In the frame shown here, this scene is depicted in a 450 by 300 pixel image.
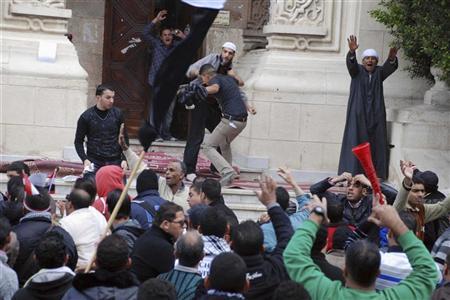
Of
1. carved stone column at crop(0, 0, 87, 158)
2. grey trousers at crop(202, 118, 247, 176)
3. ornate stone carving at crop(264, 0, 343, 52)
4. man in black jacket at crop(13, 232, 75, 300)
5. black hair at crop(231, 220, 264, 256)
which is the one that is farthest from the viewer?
ornate stone carving at crop(264, 0, 343, 52)

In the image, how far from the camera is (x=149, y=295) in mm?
6066

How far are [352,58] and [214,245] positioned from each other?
23.1 ft

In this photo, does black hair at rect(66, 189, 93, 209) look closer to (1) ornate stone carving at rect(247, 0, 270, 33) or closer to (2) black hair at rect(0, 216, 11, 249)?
(2) black hair at rect(0, 216, 11, 249)

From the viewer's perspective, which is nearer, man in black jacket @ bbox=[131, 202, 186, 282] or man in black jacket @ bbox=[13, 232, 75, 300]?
man in black jacket @ bbox=[13, 232, 75, 300]

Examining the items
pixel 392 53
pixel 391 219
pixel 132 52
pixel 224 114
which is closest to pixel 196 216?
pixel 391 219

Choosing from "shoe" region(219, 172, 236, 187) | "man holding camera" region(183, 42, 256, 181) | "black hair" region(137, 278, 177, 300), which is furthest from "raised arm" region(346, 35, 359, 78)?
"black hair" region(137, 278, 177, 300)

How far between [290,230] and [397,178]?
8081 mm

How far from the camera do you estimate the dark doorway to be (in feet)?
59.8

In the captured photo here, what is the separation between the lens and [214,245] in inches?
303

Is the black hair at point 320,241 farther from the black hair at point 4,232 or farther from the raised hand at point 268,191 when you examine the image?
the black hair at point 4,232

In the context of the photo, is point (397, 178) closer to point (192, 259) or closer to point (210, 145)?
point (210, 145)

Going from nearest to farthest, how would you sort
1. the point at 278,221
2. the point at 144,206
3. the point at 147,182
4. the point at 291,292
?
the point at 291,292, the point at 278,221, the point at 144,206, the point at 147,182

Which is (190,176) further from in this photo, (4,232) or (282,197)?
(4,232)

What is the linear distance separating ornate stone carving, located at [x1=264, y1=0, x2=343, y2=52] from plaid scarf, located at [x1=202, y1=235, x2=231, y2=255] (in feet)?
27.7
